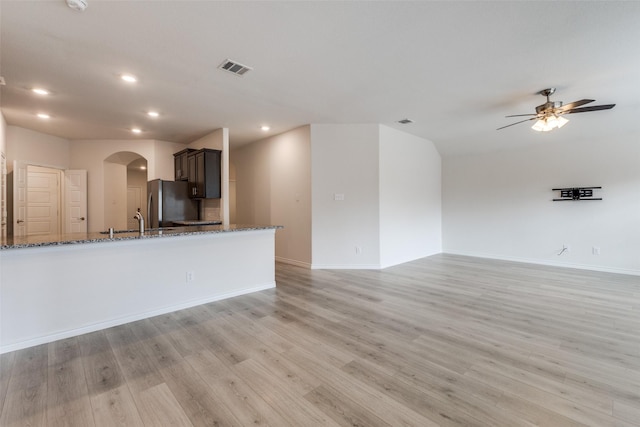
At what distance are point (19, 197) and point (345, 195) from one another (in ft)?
19.8

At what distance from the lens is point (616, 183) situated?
198 inches

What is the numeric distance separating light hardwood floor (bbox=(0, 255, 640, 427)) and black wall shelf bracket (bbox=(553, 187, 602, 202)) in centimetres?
230

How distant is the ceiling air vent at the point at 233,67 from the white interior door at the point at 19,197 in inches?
197

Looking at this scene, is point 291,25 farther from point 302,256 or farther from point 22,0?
point 302,256

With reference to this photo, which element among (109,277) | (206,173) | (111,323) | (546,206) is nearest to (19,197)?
(206,173)

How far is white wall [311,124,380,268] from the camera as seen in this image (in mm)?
5262

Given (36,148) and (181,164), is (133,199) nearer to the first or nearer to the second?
(36,148)

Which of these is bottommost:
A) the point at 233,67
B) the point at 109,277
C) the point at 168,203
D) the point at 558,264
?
the point at 558,264

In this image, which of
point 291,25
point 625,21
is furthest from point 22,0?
point 625,21

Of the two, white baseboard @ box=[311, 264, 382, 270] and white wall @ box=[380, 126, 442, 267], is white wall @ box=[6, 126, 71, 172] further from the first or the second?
white wall @ box=[380, 126, 442, 267]

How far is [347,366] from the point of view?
7.02 ft

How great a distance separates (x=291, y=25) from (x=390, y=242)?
414 centimetres

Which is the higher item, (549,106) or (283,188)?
(549,106)

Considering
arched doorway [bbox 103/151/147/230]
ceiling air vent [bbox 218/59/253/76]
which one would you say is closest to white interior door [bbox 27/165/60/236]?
arched doorway [bbox 103/151/147/230]
